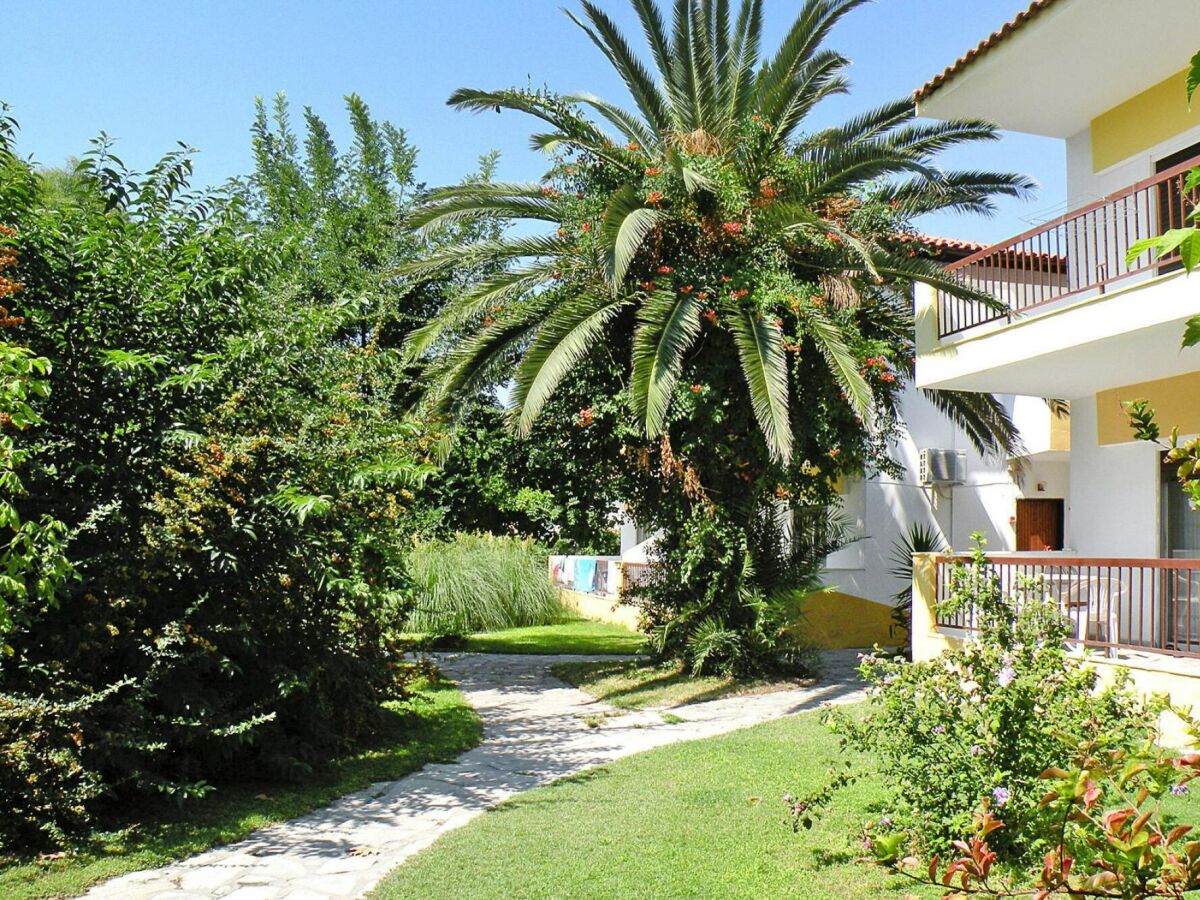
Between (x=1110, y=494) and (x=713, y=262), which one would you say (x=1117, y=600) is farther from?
(x=713, y=262)

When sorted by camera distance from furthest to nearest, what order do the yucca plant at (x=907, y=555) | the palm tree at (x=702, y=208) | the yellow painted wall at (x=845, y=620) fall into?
1. the yellow painted wall at (x=845, y=620)
2. the yucca plant at (x=907, y=555)
3. the palm tree at (x=702, y=208)

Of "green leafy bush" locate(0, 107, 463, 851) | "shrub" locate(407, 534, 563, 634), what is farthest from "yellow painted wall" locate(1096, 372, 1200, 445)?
"shrub" locate(407, 534, 563, 634)

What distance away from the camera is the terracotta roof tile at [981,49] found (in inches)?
419

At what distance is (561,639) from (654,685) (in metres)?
6.61

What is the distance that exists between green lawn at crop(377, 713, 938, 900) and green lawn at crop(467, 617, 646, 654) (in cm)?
882

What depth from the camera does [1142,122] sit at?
11.9 meters

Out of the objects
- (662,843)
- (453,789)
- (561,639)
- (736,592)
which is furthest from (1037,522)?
(662,843)

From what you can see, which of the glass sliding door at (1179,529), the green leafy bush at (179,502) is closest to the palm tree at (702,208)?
the glass sliding door at (1179,529)

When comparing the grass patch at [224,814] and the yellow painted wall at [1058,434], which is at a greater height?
the yellow painted wall at [1058,434]

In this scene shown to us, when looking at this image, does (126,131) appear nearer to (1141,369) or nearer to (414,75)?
(414,75)

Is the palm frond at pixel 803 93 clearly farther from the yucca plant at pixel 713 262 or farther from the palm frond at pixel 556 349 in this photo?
the palm frond at pixel 556 349

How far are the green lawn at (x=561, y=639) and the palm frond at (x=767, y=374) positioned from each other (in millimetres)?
6727

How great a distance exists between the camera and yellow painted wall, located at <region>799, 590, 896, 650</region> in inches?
715

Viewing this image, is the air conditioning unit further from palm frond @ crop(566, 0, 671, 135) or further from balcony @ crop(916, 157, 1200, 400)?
palm frond @ crop(566, 0, 671, 135)
